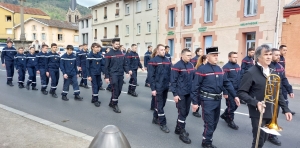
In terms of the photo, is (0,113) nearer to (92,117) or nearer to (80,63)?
(92,117)

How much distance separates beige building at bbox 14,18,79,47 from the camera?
58.6 meters

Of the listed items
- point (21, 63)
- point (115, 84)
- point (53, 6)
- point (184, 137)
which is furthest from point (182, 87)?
point (53, 6)

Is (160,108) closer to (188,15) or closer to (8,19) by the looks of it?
(188,15)

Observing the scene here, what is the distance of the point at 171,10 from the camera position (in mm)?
26531

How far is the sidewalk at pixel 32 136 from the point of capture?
14.9ft

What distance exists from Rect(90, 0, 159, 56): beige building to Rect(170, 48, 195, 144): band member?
23417mm

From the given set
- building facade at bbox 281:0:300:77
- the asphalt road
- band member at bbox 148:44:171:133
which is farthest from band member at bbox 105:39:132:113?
building facade at bbox 281:0:300:77

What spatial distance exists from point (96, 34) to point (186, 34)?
2239 cm

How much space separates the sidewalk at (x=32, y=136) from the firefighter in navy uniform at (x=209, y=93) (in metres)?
2.22

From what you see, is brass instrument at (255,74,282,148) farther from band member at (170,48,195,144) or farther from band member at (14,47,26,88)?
band member at (14,47,26,88)

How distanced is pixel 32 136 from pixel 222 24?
18.4 m

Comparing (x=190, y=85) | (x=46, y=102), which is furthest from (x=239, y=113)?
(x=46, y=102)

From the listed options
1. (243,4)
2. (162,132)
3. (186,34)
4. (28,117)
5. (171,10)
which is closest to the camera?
(162,132)

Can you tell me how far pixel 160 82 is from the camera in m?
5.92
